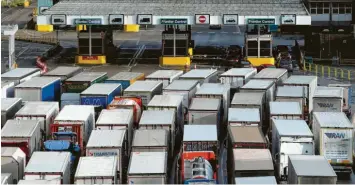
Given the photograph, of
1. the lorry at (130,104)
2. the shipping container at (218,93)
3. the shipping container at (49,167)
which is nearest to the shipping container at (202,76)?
the shipping container at (218,93)

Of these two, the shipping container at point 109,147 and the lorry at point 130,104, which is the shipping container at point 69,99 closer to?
the lorry at point 130,104

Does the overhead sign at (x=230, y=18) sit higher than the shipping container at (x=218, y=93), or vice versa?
the overhead sign at (x=230, y=18)

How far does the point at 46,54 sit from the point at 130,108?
3869 centimetres

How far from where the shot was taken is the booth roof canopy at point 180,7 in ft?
236

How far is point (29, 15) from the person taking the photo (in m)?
119

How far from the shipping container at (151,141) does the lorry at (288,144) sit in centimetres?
572

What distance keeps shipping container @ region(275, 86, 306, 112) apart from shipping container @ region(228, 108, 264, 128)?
454 cm

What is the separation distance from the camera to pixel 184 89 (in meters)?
46.7

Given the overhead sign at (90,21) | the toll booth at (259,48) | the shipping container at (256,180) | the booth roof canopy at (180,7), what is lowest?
the shipping container at (256,180)

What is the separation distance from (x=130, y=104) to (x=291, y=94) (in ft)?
35.3

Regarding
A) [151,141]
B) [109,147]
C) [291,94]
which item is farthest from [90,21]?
[109,147]

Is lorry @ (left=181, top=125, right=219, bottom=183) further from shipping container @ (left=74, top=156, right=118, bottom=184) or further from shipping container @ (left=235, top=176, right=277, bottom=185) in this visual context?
shipping container @ (left=74, top=156, right=118, bottom=184)

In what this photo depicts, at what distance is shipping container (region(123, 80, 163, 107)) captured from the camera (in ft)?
151

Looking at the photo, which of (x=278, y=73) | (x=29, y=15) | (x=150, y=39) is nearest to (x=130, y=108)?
(x=278, y=73)
